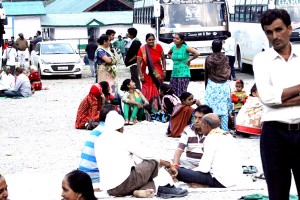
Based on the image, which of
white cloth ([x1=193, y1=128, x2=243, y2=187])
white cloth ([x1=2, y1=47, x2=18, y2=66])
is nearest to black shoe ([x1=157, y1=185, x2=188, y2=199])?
white cloth ([x1=193, y1=128, x2=243, y2=187])

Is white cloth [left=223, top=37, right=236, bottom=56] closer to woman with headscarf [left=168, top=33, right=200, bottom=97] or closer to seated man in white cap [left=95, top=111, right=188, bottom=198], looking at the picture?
A: woman with headscarf [left=168, top=33, right=200, bottom=97]

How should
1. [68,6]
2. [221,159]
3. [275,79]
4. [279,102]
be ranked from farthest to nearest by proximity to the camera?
1. [68,6]
2. [221,159]
3. [275,79]
4. [279,102]

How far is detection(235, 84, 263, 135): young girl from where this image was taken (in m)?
13.6

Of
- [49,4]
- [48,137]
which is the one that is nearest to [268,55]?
[48,137]

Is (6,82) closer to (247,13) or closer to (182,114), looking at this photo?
(247,13)

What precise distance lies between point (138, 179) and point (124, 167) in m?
0.20

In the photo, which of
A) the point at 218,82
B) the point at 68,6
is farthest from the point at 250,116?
the point at 68,6

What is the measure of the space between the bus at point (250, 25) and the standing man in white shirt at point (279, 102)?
18.6m

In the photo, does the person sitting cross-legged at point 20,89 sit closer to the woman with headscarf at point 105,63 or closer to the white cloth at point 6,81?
the white cloth at point 6,81

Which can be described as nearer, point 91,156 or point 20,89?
point 91,156

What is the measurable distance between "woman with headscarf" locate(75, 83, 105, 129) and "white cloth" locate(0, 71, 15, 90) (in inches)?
309

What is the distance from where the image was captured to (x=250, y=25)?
2919 cm

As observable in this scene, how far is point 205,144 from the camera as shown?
9.45m

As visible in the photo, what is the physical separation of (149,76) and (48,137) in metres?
2.70
